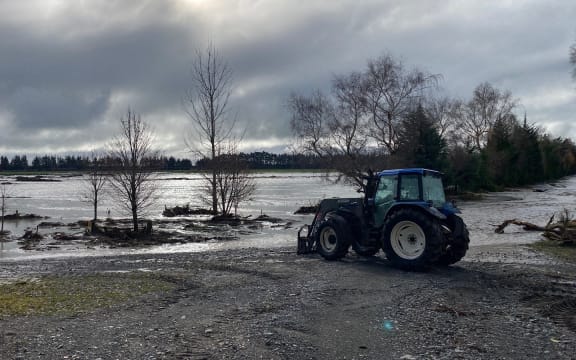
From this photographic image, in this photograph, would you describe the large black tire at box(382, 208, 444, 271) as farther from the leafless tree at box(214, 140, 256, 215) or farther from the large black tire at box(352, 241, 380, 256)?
the leafless tree at box(214, 140, 256, 215)

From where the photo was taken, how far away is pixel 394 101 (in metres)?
47.5

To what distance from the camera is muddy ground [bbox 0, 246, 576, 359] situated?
6.55 m

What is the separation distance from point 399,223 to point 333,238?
8.15ft

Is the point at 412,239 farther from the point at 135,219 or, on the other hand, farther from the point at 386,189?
the point at 135,219

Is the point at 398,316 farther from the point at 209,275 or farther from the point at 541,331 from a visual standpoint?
the point at 209,275

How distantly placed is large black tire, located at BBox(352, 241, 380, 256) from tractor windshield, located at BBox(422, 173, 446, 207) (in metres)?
2.09

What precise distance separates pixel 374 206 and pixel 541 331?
640 centimetres

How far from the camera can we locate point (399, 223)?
40.0 ft

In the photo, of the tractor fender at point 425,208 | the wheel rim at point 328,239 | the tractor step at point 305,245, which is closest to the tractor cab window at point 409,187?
the tractor fender at point 425,208

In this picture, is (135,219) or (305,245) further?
(135,219)

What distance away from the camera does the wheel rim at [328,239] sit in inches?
558

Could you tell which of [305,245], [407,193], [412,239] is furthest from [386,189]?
[305,245]

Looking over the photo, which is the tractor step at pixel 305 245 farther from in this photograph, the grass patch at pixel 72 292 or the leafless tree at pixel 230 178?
the leafless tree at pixel 230 178

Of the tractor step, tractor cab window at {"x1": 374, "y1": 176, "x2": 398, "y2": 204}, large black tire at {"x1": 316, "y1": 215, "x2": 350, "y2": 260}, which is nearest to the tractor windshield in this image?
tractor cab window at {"x1": 374, "y1": 176, "x2": 398, "y2": 204}
